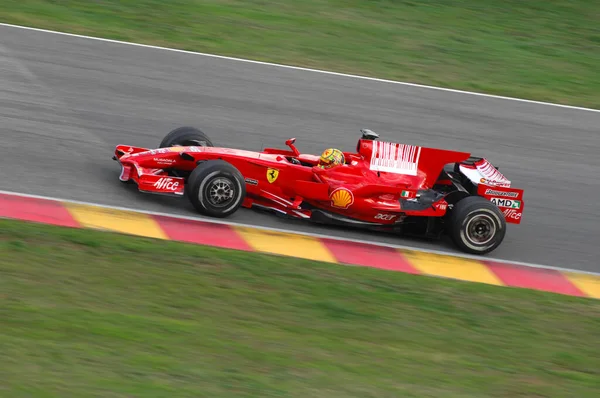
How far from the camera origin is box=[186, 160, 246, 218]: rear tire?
960 centimetres

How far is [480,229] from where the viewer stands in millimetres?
10094

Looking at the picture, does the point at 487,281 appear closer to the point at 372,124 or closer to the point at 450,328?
the point at 450,328

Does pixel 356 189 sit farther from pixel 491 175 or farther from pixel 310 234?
pixel 491 175

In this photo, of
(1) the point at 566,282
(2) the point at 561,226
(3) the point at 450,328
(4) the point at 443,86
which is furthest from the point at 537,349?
(4) the point at 443,86

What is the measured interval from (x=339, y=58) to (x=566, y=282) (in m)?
7.19

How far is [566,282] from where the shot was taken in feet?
32.5

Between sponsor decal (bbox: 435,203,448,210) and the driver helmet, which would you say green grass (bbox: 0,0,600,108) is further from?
sponsor decal (bbox: 435,203,448,210)

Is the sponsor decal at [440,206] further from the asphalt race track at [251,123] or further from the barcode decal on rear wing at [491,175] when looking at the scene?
the barcode decal on rear wing at [491,175]

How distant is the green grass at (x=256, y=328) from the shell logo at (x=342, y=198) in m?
1.15

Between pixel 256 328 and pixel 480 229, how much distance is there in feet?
12.1

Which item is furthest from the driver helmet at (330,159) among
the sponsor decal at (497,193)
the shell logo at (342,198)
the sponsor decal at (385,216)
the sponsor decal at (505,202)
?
the sponsor decal at (505,202)

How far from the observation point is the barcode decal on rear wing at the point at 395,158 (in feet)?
33.2

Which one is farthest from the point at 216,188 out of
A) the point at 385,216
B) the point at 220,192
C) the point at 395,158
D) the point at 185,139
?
the point at 395,158

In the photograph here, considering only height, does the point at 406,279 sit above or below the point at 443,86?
below
